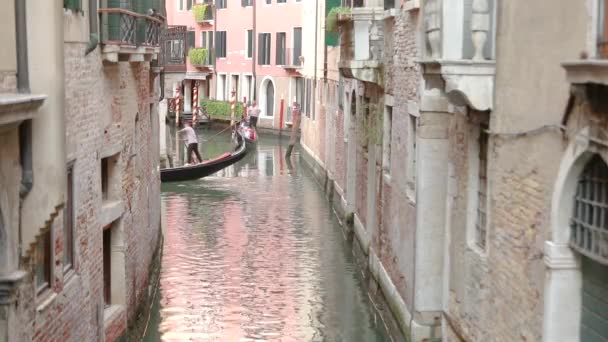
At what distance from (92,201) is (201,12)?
118ft

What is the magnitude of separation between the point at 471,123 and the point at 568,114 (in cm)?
232

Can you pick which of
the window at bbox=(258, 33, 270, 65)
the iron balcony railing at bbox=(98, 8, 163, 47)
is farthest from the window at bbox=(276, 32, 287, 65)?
the iron balcony railing at bbox=(98, 8, 163, 47)

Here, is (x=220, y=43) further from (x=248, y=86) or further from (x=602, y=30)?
(x=602, y=30)

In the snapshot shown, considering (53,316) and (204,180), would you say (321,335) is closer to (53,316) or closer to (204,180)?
(53,316)

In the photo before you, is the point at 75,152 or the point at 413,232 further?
the point at 413,232

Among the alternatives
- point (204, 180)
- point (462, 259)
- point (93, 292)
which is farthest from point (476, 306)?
Result: point (204, 180)

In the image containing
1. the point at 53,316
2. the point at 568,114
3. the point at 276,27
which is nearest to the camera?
the point at 568,114

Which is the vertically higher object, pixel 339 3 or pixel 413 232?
pixel 339 3

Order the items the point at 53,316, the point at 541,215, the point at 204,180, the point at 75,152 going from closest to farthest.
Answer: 1. the point at 541,215
2. the point at 53,316
3. the point at 75,152
4. the point at 204,180

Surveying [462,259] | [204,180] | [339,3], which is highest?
[339,3]

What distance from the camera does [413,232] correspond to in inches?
402

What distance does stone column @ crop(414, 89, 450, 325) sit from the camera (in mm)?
9578

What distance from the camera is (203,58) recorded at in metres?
44.1

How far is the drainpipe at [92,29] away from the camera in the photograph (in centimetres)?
841
